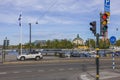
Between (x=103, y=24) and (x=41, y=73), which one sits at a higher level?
(x=103, y=24)

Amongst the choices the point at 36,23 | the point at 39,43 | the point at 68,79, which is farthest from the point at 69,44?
the point at 68,79

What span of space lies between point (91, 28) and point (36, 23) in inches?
2037

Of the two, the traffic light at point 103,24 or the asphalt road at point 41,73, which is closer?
the traffic light at point 103,24

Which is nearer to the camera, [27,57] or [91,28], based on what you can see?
[91,28]

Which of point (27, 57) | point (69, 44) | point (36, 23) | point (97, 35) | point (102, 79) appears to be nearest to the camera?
point (97, 35)

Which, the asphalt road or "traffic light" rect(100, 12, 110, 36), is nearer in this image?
"traffic light" rect(100, 12, 110, 36)

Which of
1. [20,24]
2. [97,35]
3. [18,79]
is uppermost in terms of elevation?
[20,24]

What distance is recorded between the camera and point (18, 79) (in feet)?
77.9

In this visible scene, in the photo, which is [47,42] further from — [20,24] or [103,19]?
[103,19]

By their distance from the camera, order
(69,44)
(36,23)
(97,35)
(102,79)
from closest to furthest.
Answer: (97,35) < (102,79) < (36,23) < (69,44)

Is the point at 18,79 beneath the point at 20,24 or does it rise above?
beneath

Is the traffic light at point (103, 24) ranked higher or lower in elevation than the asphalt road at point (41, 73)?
higher

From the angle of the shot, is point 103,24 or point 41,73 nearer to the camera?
point 103,24

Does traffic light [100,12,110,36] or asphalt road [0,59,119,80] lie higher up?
traffic light [100,12,110,36]
